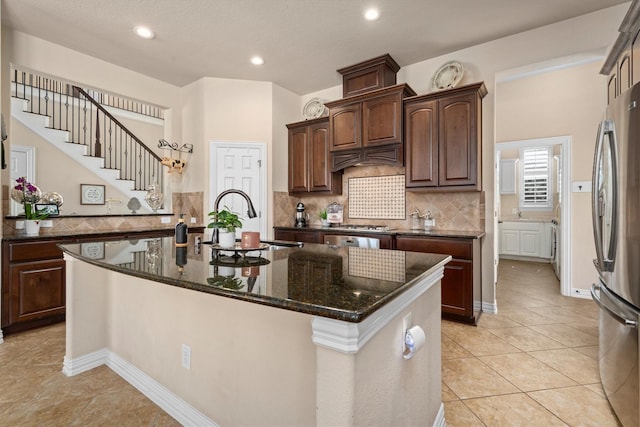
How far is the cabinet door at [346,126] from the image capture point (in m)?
3.90

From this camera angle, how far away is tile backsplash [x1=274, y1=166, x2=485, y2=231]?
357cm

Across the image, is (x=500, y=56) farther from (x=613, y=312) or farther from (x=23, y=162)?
(x=23, y=162)

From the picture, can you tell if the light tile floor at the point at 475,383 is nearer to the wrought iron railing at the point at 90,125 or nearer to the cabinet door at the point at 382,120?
the cabinet door at the point at 382,120

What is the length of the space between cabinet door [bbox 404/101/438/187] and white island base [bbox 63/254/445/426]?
216 cm

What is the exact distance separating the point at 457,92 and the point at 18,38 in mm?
4622

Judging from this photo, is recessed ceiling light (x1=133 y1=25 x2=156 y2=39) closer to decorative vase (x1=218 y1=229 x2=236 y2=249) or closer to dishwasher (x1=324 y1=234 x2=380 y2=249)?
decorative vase (x1=218 y1=229 x2=236 y2=249)

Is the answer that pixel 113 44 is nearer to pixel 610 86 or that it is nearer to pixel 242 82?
pixel 242 82

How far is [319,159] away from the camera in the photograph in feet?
14.6

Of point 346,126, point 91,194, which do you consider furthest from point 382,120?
point 91,194

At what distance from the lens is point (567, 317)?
3281 millimetres

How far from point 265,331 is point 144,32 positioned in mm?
3457

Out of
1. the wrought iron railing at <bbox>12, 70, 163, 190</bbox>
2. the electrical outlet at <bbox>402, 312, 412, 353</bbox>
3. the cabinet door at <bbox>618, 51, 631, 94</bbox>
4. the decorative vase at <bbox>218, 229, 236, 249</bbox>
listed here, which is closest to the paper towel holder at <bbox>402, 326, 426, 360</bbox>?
the electrical outlet at <bbox>402, 312, 412, 353</bbox>

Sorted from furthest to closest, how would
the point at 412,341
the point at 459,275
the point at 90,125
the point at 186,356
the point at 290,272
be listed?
the point at 90,125 → the point at 459,275 → the point at 186,356 → the point at 290,272 → the point at 412,341

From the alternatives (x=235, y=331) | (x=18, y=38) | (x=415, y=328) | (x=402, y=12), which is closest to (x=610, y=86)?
(x=402, y=12)
